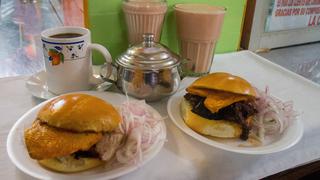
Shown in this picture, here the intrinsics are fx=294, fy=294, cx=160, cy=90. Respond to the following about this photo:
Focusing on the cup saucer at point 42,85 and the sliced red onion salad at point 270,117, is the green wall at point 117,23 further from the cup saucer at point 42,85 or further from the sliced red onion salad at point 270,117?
the sliced red onion salad at point 270,117

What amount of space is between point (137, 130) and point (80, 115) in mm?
97

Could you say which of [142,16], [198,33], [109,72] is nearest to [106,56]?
[109,72]

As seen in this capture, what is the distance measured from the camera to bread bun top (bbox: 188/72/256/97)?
1.79 feet

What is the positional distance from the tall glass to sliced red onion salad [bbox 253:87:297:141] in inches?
9.7

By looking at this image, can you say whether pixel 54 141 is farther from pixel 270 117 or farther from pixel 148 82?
pixel 270 117

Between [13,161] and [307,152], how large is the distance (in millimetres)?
561

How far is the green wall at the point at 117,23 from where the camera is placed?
79 centimetres

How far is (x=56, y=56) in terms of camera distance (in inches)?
24.2

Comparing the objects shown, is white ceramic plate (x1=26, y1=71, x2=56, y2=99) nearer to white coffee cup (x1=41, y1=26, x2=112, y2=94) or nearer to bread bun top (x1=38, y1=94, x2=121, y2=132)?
white coffee cup (x1=41, y1=26, x2=112, y2=94)

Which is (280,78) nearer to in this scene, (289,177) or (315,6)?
(289,177)

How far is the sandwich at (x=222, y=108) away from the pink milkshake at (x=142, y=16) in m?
0.26

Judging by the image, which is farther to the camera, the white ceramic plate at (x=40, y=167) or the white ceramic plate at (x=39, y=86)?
the white ceramic plate at (x=39, y=86)

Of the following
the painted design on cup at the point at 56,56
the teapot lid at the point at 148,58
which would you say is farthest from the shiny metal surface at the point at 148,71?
the painted design on cup at the point at 56,56

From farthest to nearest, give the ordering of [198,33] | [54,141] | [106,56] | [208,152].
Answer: [198,33] → [106,56] → [208,152] → [54,141]
